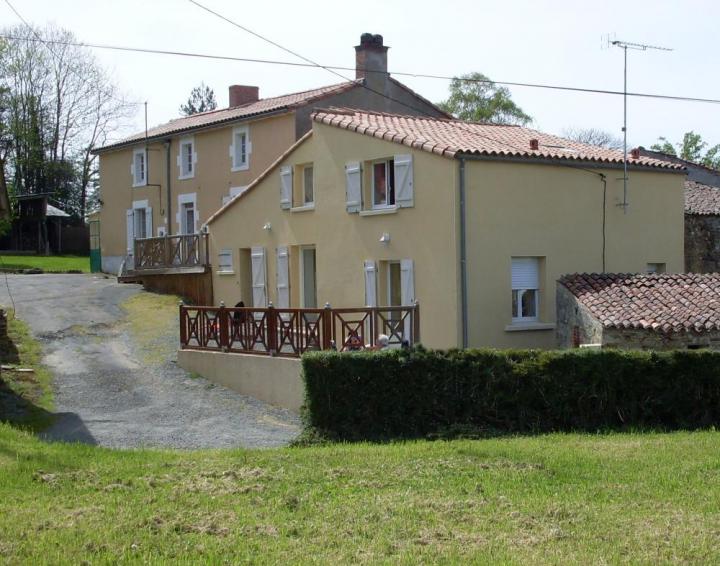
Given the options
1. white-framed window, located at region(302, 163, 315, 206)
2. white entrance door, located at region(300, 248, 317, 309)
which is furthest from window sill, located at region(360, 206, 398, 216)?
white entrance door, located at region(300, 248, 317, 309)

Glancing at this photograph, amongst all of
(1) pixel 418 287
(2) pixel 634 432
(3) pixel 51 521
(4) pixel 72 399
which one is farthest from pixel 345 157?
(3) pixel 51 521

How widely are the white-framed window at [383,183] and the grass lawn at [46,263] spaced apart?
900 inches

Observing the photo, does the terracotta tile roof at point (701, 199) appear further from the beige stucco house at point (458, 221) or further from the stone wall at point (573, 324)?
the stone wall at point (573, 324)

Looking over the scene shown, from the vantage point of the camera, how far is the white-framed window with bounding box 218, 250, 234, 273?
28609 millimetres

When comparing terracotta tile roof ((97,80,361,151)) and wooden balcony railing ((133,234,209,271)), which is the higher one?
terracotta tile roof ((97,80,361,151))

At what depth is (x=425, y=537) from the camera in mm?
7809

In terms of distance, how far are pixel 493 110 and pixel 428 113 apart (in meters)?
22.2

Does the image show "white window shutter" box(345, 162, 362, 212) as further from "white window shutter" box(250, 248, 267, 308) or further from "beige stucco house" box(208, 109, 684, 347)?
"white window shutter" box(250, 248, 267, 308)

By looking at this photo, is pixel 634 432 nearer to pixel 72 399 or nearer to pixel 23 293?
pixel 72 399

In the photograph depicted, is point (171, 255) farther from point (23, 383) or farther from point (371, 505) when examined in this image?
point (371, 505)

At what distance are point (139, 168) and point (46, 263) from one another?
33.6ft

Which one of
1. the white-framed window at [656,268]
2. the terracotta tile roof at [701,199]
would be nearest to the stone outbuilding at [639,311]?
the white-framed window at [656,268]

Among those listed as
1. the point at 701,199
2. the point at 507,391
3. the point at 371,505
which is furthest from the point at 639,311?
the point at 701,199

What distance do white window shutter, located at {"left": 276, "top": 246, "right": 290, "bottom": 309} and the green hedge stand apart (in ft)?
34.7
